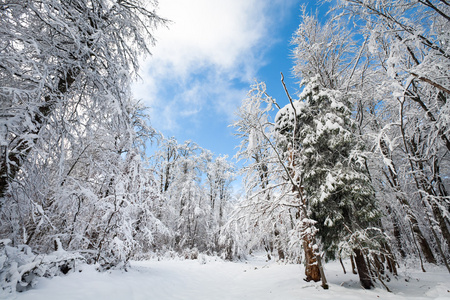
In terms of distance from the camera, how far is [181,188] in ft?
58.0

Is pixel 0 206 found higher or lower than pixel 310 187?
lower

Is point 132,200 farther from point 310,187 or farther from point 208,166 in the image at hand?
point 208,166

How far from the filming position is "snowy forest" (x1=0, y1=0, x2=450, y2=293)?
10.0 feet

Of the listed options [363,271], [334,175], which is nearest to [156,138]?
[334,175]

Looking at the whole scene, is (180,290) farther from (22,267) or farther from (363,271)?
(363,271)

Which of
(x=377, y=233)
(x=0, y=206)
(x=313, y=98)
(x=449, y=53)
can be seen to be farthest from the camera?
(x=313, y=98)

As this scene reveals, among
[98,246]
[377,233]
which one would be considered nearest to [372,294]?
[377,233]

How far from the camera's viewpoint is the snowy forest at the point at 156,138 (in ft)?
10.0

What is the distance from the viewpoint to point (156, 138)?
23.2 feet

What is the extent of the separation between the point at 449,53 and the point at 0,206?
8.09m

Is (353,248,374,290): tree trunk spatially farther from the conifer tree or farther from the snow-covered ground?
the snow-covered ground

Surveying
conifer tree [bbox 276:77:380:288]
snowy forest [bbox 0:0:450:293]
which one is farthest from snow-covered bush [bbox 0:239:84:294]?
conifer tree [bbox 276:77:380:288]

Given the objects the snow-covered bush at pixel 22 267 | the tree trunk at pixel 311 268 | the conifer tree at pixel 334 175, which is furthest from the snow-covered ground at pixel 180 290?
the conifer tree at pixel 334 175

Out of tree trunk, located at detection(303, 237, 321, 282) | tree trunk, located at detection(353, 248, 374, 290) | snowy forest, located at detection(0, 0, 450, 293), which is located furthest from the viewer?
tree trunk, located at detection(303, 237, 321, 282)
